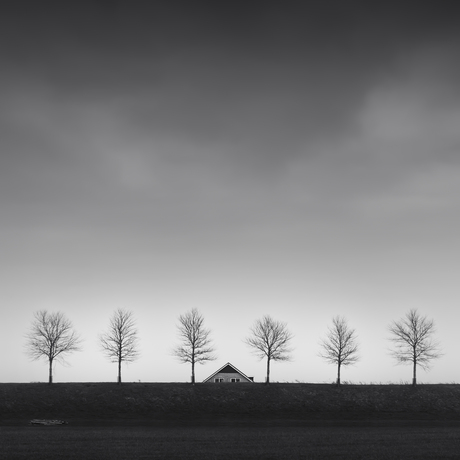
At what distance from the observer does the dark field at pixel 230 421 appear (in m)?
32.1

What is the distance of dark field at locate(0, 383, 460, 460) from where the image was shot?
3212cm

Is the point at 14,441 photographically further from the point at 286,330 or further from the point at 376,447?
the point at 286,330

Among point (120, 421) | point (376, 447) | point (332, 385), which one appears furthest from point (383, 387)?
point (376, 447)

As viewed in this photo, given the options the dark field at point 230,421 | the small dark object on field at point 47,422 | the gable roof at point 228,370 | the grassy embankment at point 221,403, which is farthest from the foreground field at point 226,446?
the gable roof at point 228,370

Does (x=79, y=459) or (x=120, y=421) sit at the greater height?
(x=79, y=459)

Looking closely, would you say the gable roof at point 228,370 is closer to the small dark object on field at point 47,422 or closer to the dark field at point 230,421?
the dark field at point 230,421

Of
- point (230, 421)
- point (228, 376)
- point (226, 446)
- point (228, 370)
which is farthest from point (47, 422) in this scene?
point (228, 370)

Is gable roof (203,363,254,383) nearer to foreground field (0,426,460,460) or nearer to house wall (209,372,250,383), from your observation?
house wall (209,372,250,383)

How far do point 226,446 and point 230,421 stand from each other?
26823 mm

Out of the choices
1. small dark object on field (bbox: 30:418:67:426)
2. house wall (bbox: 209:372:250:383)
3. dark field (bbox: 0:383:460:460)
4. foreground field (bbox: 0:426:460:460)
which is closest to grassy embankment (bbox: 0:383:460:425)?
dark field (bbox: 0:383:460:460)

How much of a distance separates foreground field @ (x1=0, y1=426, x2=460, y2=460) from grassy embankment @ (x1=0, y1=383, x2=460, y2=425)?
57.8ft

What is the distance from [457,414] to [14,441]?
54645 mm

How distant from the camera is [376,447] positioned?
112 feet

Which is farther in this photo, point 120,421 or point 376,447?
point 120,421
